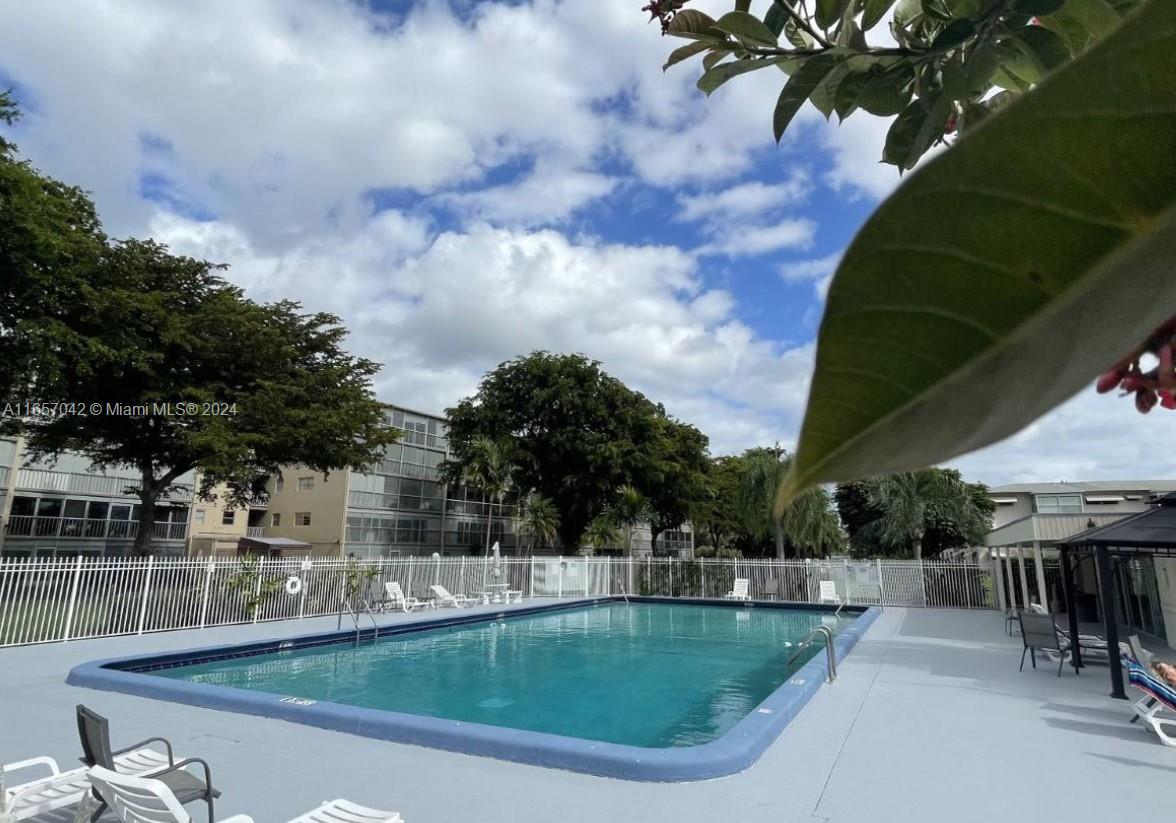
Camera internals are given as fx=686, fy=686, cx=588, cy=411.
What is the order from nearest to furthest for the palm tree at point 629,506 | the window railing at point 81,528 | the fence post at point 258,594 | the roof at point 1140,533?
the roof at point 1140,533 → the fence post at point 258,594 → the window railing at point 81,528 → the palm tree at point 629,506

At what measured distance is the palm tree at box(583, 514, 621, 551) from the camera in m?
32.2

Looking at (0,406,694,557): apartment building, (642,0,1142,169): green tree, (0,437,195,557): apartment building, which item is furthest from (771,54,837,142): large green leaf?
(0,437,195,557): apartment building

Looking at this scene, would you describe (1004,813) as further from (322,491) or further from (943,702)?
(322,491)

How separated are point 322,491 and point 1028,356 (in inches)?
1718

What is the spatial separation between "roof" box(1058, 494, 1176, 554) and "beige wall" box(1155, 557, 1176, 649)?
4888mm

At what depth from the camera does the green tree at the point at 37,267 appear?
15609 millimetres

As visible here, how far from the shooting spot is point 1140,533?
8672 millimetres

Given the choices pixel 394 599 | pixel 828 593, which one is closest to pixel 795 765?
pixel 394 599

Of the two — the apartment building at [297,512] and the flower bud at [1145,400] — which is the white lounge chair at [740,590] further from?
the flower bud at [1145,400]

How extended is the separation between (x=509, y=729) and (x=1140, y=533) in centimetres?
815

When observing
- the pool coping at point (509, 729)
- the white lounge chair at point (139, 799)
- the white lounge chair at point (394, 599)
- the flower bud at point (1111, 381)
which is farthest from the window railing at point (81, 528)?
the flower bud at point (1111, 381)

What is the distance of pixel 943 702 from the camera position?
8.64 metres

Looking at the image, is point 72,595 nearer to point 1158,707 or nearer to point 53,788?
point 53,788

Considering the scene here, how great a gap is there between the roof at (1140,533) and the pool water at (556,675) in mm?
5189
